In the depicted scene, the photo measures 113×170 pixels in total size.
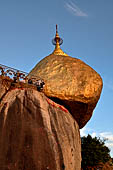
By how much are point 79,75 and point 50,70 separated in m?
1.39

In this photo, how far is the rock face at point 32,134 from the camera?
656 cm

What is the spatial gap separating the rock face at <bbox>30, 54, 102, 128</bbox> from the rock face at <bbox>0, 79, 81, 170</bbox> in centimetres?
121

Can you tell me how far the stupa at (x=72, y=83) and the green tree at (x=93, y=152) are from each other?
510 centimetres

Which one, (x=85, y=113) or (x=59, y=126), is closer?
(x=59, y=126)

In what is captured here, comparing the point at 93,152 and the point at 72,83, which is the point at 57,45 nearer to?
the point at 72,83

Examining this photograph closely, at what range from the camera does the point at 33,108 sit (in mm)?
7539

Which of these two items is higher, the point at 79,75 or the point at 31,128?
the point at 79,75

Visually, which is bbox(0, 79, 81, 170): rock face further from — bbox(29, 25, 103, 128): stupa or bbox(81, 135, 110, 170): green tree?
bbox(81, 135, 110, 170): green tree

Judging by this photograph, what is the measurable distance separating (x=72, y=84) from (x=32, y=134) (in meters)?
3.52

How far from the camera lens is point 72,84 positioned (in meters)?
9.70

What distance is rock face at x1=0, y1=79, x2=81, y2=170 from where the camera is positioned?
656 cm

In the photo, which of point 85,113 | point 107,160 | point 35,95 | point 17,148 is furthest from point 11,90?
point 107,160

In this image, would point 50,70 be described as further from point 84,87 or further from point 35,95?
point 35,95

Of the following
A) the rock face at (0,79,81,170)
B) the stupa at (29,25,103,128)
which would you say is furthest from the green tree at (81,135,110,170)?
the rock face at (0,79,81,170)
